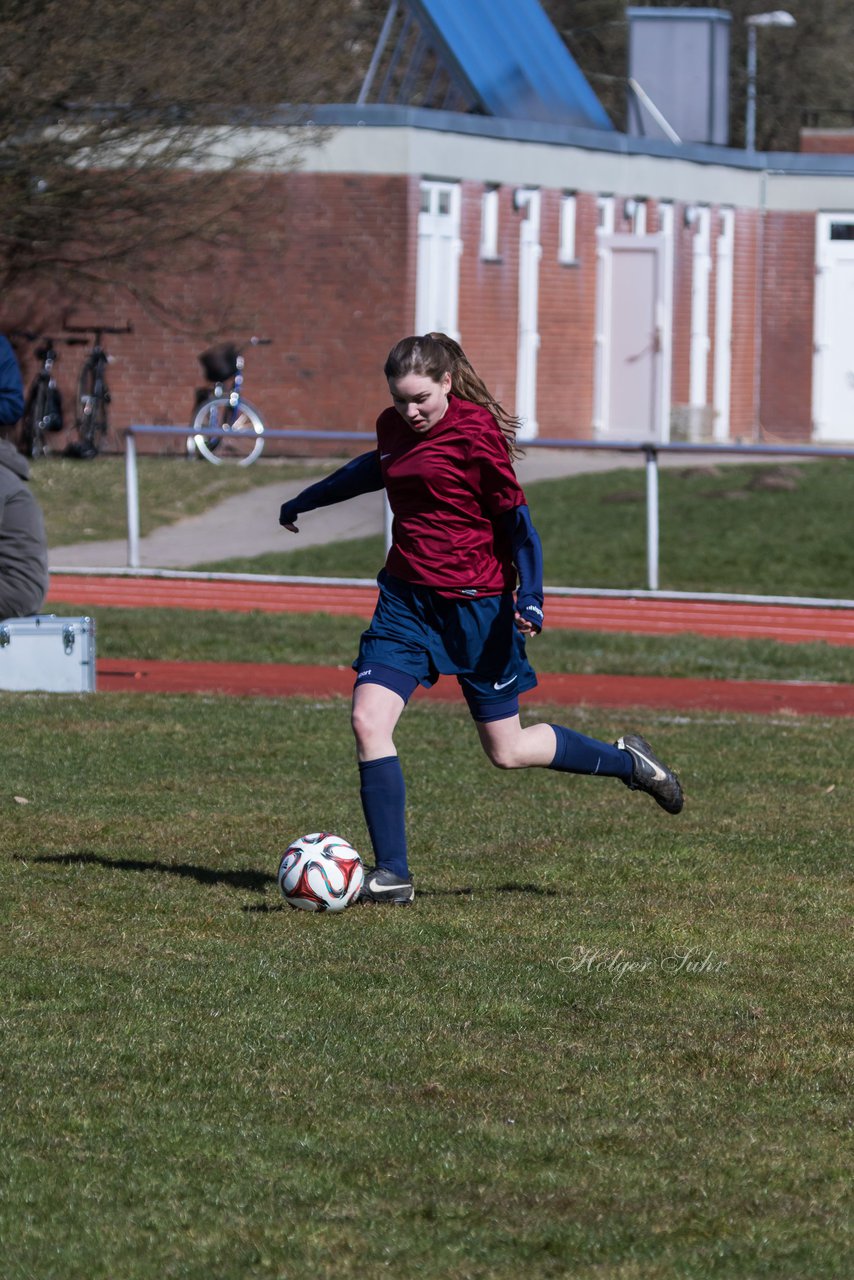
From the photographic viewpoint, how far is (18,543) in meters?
10.2

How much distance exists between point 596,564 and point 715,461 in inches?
318

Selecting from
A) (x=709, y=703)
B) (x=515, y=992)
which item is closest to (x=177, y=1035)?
(x=515, y=992)

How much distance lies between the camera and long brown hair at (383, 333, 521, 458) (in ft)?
23.6

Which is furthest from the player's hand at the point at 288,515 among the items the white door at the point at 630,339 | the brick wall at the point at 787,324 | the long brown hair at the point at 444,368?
the brick wall at the point at 787,324

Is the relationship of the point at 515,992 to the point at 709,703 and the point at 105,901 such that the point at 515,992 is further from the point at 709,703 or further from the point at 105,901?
the point at 709,703

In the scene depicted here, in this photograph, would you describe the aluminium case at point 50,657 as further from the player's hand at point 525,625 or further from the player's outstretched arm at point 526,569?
the player's hand at point 525,625

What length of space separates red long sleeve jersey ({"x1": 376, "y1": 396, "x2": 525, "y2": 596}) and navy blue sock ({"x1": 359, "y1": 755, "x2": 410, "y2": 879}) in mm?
639

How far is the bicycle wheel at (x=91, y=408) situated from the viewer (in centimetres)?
3045

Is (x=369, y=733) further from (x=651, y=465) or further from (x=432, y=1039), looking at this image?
(x=651, y=465)

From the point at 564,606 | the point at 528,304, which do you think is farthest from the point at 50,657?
the point at 528,304

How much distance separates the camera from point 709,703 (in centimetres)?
1361

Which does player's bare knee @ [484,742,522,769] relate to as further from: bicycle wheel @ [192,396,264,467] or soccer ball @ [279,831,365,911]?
bicycle wheel @ [192,396,264,467]

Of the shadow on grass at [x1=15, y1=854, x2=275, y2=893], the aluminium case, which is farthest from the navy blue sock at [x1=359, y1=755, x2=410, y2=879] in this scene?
the aluminium case

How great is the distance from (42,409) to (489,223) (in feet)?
24.1
